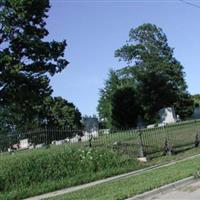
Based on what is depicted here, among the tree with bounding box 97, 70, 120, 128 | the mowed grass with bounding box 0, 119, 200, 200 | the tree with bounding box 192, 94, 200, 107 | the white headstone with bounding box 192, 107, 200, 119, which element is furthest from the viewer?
the tree with bounding box 192, 94, 200, 107

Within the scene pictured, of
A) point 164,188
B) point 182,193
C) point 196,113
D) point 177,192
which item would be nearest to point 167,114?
point 196,113

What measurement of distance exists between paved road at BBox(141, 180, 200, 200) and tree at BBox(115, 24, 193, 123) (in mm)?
62486

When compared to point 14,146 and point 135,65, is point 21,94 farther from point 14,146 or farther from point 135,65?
point 135,65

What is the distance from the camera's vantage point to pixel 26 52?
106ft

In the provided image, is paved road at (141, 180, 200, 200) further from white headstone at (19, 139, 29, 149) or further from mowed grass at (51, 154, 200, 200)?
white headstone at (19, 139, 29, 149)

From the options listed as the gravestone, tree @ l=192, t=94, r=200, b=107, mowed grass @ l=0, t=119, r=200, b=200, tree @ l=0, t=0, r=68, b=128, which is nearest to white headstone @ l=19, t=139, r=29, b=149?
mowed grass @ l=0, t=119, r=200, b=200

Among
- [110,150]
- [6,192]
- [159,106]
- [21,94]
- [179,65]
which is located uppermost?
[179,65]

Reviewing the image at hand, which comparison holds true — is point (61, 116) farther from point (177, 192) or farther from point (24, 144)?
point (177, 192)

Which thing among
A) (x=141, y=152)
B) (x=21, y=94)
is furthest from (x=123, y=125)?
(x=141, y=152)

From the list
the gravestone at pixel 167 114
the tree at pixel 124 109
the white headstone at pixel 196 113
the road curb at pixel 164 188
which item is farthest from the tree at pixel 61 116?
the road curb at pixel 164 188

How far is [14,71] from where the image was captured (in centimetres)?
3066

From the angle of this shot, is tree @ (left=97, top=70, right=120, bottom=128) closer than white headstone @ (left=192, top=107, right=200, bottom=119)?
Yes

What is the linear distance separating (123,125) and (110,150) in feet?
167

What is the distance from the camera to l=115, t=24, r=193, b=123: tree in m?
77.5
